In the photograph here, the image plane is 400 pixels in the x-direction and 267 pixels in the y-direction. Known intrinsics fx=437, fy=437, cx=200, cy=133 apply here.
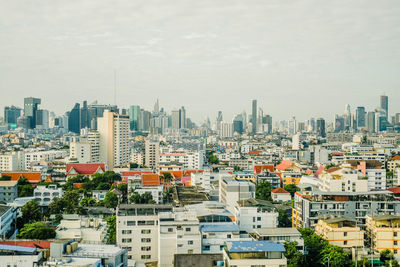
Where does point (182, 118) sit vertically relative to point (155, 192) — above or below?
above

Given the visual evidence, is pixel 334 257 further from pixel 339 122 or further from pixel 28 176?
pixel 339 122

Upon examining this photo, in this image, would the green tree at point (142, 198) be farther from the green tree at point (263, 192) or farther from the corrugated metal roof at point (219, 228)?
the corrugated metal roof at point (219, 228)

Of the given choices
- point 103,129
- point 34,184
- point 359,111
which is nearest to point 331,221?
point 34,184

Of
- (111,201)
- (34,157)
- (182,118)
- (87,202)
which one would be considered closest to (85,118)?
(182,118)

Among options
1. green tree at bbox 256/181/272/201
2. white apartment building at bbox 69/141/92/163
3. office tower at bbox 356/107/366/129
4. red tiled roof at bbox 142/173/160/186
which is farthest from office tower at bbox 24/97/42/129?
green tree at bbox 256/181/272/201

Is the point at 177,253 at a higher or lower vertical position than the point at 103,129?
lower

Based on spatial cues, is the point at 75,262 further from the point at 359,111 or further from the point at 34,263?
the point at 359,111
